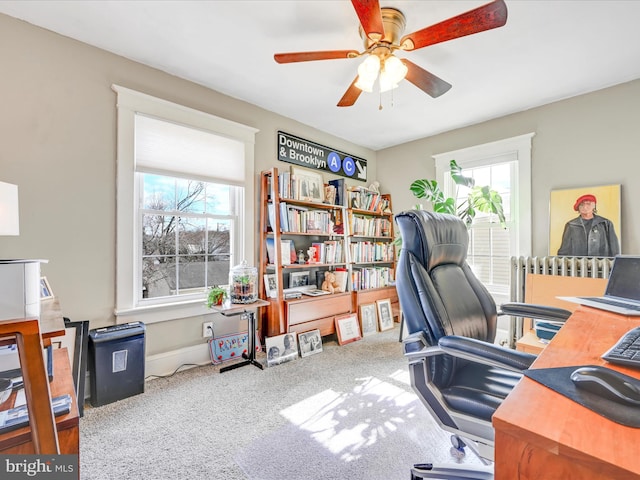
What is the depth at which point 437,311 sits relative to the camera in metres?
1.23

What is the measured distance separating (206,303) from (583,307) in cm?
252

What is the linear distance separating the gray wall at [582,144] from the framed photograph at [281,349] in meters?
2.67

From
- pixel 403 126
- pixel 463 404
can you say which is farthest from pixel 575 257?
pixel 463 404

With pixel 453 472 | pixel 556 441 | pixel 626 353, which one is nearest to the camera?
pixel 556 441

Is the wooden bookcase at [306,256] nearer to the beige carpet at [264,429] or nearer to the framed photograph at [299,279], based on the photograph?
the framed photograph at [299,279]

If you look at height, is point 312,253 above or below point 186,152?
below

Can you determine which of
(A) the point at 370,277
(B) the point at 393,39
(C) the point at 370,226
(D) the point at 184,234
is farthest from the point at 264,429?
(C) the point at 370,226

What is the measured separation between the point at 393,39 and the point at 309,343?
2626 millimetres

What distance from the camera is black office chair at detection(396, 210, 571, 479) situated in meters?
1.01

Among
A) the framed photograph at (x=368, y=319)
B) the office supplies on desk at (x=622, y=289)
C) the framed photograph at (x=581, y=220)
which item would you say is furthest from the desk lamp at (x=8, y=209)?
the framed photograph at (x=581, y=220)

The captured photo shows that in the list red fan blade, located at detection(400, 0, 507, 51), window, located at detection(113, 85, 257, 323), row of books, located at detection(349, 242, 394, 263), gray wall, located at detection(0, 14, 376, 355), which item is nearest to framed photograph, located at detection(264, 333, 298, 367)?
window, located at detection(113, 85, 257, 323)

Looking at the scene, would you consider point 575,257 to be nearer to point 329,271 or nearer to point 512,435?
point 329,271

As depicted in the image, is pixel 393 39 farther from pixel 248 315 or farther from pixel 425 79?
pixel 248 315

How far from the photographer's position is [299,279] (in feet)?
11.1
